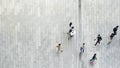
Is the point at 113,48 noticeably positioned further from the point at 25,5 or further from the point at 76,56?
the point at 25,5

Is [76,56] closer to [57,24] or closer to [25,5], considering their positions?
[57,24]

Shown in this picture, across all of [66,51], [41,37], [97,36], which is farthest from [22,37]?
[97,36]

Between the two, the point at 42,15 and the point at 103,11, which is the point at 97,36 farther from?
the point at 42,15

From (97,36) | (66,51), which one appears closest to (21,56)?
(66,51)

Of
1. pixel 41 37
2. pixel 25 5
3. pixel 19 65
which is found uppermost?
pixel 25 5

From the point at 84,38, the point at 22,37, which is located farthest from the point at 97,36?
the point at 22,37

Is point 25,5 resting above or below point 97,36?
above

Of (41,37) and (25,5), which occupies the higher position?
(25,5)
